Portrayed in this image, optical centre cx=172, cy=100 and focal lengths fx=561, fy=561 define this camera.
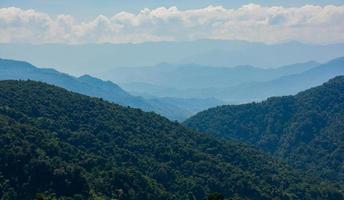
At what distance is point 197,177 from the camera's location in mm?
69375

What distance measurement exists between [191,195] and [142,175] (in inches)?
285

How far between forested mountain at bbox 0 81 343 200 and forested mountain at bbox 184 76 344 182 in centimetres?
2741

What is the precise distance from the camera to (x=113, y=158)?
66000 mm

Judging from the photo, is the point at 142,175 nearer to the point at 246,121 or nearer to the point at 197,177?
the point at 197,177

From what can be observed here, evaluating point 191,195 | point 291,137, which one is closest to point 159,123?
point 191,195

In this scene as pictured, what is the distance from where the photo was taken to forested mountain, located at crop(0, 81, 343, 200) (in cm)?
5319

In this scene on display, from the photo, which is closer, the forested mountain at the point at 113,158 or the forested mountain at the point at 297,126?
the forested mountain at the point at 113,158

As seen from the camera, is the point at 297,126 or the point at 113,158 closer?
the point at 113,158

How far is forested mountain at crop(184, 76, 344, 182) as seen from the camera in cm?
11288

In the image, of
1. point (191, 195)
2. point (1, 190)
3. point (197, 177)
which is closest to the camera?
point (1, 190)

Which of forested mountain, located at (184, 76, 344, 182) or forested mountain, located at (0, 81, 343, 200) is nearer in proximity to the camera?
forested mountain, located at (0, 81, 343, 200)

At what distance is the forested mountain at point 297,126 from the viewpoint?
113 meters

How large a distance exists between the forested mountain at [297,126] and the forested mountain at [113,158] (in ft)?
89.9

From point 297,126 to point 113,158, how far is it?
67.9m
